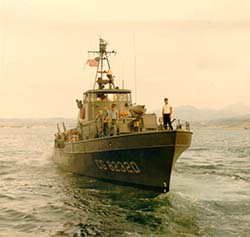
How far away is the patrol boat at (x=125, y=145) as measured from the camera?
57.3 feet

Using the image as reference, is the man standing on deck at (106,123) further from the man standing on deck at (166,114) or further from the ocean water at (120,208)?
the man standing on deck at (166,114)

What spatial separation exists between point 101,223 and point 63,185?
7.75m

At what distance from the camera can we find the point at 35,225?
14.0 m

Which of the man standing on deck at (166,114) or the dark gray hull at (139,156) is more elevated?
the man standing on deck at (166,114)

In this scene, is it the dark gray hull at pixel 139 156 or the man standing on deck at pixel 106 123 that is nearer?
the dark gray hull at pixel 139 156

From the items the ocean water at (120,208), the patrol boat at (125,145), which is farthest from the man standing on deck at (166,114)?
the ocean water at (120,208)

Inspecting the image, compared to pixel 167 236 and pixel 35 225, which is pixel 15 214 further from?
pixel 167 236

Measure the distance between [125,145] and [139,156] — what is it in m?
0.80

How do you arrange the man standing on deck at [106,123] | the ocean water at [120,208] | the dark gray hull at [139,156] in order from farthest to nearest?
the man standing on deck at [106,123] → the dark gray hull at [139,156] → the ocean water at [120,208]

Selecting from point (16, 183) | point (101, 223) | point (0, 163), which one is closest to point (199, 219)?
point (101, 223)

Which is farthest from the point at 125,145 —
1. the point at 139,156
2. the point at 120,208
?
the point at 120,208

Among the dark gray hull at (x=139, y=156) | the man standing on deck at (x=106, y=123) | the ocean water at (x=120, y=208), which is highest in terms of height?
the man standing on deck at (x=106, y=123)

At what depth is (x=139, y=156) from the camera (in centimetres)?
1795

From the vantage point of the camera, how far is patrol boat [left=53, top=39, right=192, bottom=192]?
57.3 ft
